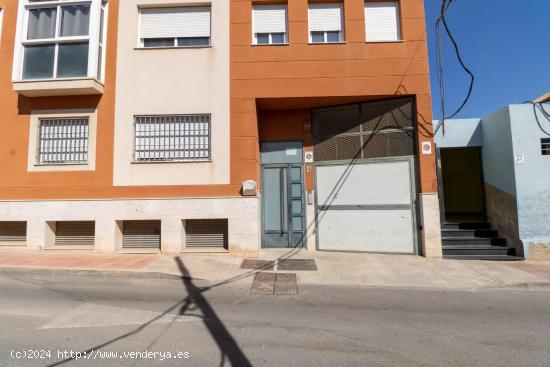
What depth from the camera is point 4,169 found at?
905 centimetres

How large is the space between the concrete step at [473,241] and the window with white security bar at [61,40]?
10813 mm

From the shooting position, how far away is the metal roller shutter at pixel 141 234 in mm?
8922

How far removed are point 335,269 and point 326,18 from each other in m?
7.14

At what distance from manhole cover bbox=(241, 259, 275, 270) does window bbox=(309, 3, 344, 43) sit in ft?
21.2

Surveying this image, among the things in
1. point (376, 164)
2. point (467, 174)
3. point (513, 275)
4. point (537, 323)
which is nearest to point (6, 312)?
point (537, 323)

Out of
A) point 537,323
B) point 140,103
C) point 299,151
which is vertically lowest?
point 537,323

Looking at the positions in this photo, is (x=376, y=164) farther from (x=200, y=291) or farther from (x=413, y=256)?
(x=200, y=291)

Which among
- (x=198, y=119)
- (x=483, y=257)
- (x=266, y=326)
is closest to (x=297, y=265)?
(x=266, y=326)

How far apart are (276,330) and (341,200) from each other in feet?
19.3

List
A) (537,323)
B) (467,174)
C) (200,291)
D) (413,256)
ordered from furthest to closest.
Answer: (467,174)
(413,256)
(200,291)
(537,323)

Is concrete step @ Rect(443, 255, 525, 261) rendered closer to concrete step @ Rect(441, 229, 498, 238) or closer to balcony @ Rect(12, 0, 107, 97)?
concrete step @ Rect(441, 229, 498, 238)

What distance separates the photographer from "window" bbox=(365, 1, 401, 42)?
9195 millimetres

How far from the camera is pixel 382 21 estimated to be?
9.24 meters

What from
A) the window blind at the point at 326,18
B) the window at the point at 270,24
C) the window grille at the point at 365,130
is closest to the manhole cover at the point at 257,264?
the window grille at the point at 365,130
